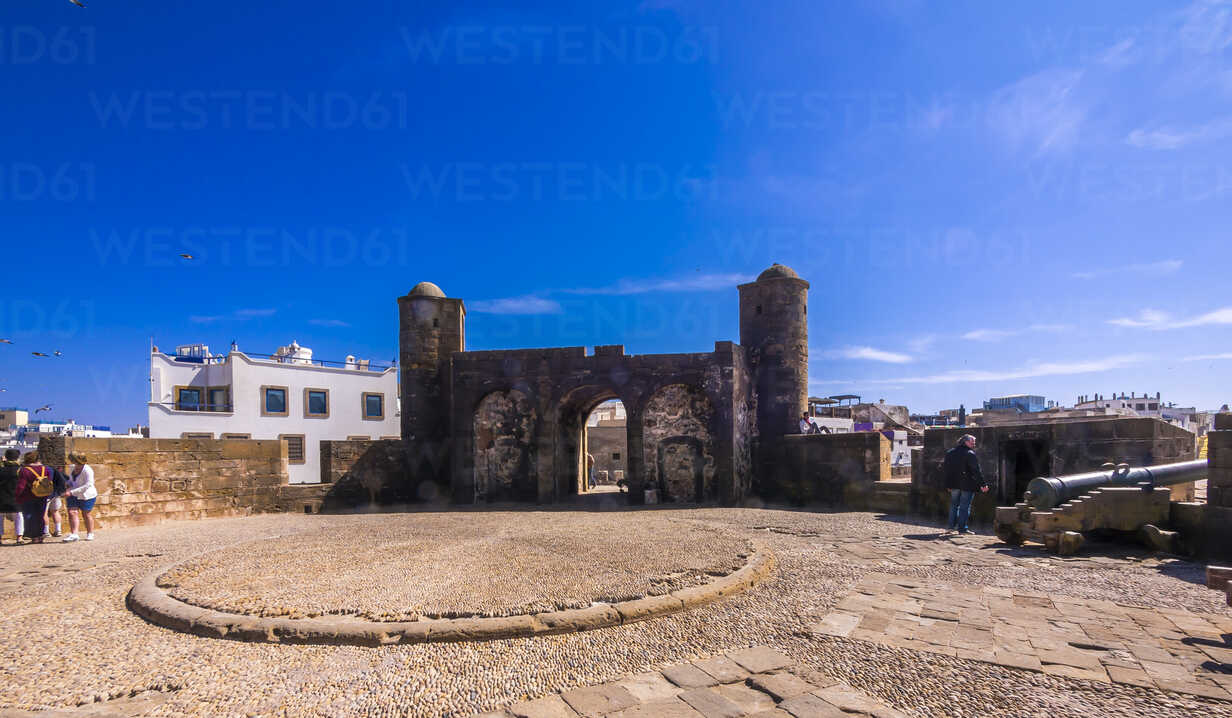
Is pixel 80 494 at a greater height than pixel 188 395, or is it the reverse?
pixel 188 395

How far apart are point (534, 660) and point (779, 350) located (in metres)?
13.7

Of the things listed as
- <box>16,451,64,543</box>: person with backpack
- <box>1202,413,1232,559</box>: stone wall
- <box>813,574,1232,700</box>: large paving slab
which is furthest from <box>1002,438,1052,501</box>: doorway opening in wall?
<box>16,451,64,543</box>: person with backpack

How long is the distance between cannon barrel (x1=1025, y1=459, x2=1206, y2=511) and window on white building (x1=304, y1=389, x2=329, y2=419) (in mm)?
34244

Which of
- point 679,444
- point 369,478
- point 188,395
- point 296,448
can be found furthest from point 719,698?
point 188,395

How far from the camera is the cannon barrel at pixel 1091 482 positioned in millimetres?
8055

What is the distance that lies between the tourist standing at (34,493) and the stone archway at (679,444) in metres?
11.3

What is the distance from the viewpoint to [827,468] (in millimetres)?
14469

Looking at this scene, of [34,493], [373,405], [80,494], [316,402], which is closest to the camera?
[34,493]

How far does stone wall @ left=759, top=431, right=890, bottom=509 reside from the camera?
13523 mm

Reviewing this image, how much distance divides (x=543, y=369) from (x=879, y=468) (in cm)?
830

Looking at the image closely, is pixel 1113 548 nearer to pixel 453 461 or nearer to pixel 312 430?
pixel 453 461

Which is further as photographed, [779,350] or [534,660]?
[779,350]

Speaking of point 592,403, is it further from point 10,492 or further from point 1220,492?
point 1220,492

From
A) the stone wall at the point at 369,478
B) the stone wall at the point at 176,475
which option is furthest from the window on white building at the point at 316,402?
the stone wall at the point at 176,475
